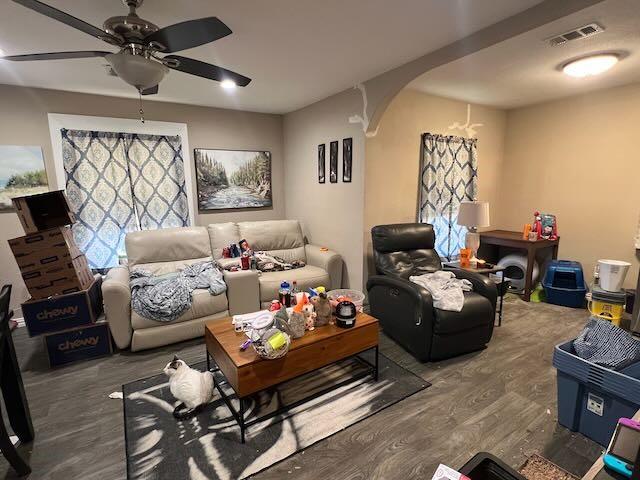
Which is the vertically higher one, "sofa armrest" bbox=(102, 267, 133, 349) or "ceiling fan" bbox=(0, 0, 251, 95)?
"ceiling fan" bbox=(0, 0, 251, 95)

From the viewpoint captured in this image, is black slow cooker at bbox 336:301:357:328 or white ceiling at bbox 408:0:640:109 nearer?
white ceiling at bbox 408:0:640:109

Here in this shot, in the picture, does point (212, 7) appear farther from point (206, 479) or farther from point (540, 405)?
point (540, 405)

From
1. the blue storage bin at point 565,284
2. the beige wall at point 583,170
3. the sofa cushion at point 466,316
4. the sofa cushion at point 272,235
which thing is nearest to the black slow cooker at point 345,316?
the sofa cushion at point 466,316

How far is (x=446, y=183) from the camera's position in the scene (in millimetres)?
3924

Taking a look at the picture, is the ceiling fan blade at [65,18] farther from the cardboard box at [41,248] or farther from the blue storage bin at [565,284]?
the blue storage bin at [565,284]

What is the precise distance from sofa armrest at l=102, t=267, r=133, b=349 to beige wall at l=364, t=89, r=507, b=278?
2.26m

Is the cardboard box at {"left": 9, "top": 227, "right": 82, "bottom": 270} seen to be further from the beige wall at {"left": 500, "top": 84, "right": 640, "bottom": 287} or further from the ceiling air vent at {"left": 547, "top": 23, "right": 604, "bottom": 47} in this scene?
the beige wall at {"left": 500, "top": 84, "right": 640, "bottom": 287}

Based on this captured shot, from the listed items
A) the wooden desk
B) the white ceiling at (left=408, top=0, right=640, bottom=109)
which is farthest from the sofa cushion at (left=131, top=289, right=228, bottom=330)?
the wooden desk

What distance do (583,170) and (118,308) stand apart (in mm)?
5058

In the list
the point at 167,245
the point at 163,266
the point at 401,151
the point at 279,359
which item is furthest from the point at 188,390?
the point at 401,151

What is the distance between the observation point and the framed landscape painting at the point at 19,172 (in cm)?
305

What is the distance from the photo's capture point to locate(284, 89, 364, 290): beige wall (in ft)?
11.0

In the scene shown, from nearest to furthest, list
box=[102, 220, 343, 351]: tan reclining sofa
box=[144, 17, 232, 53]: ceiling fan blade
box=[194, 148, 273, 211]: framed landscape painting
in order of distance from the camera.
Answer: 1. box=[144, 17, 232, 53]: ceiling fan blade
2. box=[102, 220, 343, 351]: tan reclining sofa
3. box=[194, 148, 273, 211]: framed landscape painting

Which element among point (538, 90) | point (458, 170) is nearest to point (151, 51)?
point (458, 170)
